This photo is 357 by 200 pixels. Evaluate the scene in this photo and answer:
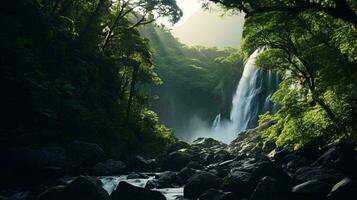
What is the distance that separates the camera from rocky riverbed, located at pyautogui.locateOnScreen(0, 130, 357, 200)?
14438mm

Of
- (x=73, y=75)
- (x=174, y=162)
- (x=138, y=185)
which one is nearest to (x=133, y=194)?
(x=138, y=185)

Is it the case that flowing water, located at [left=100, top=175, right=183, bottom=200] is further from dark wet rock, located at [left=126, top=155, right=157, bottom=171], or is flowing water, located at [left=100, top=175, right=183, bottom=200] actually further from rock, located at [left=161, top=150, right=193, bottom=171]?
rock, located at [left=161, top=150, right=193, bottom=171]

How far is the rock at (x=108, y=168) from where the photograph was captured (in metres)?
23.1

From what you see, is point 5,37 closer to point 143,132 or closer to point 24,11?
point 24,11

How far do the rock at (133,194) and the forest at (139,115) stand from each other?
0.13 ft

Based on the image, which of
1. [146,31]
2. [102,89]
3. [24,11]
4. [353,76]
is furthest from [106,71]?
[146,31]

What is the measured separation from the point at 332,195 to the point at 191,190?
19.9 ft

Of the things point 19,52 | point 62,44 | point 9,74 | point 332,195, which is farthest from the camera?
point 62,44

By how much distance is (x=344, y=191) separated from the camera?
14.2 metres

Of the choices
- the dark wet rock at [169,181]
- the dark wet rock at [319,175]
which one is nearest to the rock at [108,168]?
the dark wet rock at [169,181]

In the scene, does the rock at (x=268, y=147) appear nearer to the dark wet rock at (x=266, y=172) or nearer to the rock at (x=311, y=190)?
the dark wet rock at (x=266, y=172)

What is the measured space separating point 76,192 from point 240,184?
6911 millimetres

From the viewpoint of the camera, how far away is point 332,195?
14297 millimetres

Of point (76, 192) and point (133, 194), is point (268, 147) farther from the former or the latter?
point (76, 192)
